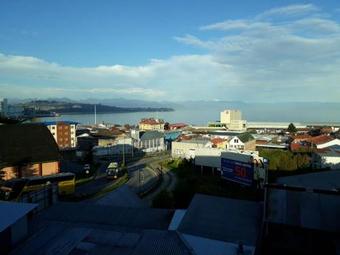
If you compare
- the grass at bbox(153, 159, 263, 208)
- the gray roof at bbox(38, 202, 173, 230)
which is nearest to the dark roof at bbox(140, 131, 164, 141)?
the grass at bbox(153, 159, 263, 208)

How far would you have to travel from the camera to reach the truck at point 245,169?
1450 centimetres

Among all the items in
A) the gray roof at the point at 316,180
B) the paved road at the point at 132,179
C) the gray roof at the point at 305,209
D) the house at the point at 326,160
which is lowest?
the paved road at the point at 132,179

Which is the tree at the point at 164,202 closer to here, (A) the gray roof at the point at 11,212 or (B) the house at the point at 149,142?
(A) the gray roof at the point at 11,212

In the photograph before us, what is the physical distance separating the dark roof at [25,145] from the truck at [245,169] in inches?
327

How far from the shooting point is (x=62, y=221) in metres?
6.78

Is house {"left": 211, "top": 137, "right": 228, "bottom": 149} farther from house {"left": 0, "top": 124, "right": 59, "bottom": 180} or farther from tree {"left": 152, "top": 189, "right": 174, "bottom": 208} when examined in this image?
tree {"left": 152, "top": 189, "right": 174, "bottom": 208}

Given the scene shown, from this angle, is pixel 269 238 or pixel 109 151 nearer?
pixel 269 238

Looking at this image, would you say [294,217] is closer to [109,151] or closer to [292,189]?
[292,189]

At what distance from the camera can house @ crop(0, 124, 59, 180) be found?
51.8 ft

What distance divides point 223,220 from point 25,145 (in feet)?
42.7

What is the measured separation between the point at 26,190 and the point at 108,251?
8071mm

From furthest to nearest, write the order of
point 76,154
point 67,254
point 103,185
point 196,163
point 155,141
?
point 155,141 < point 76,154 < point 196,163 < point 103,185 < point 67,254

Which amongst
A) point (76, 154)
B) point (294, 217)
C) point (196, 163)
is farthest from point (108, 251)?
point (76, 154)

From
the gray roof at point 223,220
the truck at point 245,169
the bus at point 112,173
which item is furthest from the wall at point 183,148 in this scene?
the gray roof at point 223,220
